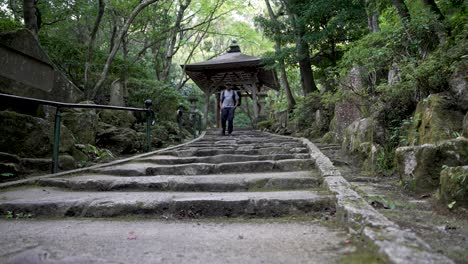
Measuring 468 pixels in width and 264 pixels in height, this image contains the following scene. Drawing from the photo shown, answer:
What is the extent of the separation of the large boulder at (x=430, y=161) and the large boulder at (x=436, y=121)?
0.43 m

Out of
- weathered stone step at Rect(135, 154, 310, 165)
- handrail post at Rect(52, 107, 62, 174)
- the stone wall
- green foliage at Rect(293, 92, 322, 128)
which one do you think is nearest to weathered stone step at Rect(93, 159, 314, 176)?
handrail post at Rect(52, 107, 62, 174)

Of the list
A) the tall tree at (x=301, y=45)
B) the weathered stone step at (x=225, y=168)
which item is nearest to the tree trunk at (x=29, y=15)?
the weathered stone step at (x=225, y=168)

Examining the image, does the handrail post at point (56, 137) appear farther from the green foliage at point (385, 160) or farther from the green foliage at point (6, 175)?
the green foliage at point (385, 160)

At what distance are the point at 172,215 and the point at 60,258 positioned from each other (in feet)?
2.89

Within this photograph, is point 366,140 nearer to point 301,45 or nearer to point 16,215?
point 16,215

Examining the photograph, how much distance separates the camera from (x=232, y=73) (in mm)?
13961

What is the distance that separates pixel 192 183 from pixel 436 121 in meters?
2.56

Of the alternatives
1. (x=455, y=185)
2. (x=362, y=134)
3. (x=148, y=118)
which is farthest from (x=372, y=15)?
(x=455, y=185)

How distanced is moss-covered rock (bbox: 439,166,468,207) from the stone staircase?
2.55 feet

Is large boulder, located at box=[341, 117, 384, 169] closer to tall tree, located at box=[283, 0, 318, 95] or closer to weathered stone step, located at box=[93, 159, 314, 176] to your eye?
weathered stone step, located at box=[93, 159, 314, 176]

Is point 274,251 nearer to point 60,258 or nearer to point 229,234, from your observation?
point 229,234

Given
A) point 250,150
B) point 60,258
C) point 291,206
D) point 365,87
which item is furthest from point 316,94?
point 60,258

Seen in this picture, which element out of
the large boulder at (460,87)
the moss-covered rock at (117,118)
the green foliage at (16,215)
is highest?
the large boulder at (460,87)

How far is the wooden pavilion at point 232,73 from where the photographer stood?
12.8 m
